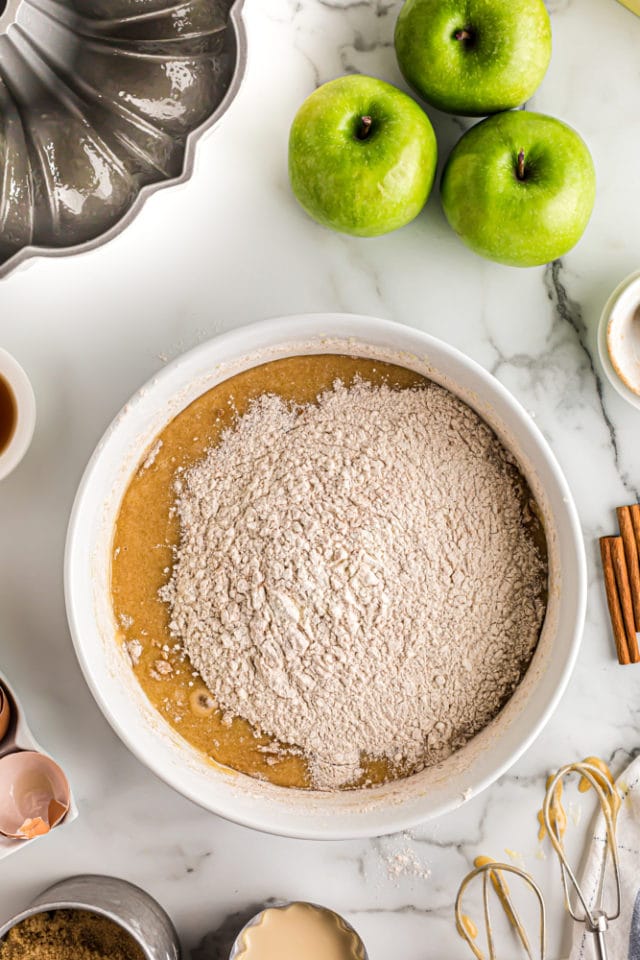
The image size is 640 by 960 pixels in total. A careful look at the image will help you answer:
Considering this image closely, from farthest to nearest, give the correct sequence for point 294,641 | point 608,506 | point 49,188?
1. point 608,506
2. point 294,641
3. point 49,188

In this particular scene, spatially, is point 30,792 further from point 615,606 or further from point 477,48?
point 477,48

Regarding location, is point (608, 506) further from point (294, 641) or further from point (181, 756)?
point (181, 756)

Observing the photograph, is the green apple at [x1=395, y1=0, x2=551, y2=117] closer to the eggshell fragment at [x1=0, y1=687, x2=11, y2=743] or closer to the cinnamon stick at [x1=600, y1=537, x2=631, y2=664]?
the cinnamon stick at [x1=600, y1=537, x2=631, y2=664]

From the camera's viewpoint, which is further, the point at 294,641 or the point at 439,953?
the point at 439,953

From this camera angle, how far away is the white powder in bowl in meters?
0.96

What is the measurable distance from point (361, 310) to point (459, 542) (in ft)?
1.02

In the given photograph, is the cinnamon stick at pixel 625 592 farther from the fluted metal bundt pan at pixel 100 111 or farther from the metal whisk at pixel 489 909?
the fluted metal bundt pan at pixel 100 111

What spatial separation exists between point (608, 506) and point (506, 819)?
0.42 m

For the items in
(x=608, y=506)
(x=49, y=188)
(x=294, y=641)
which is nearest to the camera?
(x=49, y=188)

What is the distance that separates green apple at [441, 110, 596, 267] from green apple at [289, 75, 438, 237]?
5cm

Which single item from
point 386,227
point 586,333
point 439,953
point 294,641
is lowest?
point 439,953

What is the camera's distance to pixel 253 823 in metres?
0.97

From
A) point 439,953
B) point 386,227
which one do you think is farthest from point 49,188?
point 439,953

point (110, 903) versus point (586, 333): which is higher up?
point (586, 333)
